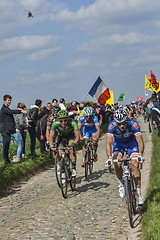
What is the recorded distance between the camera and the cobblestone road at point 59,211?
21.5 feet

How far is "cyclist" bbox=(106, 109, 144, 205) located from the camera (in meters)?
7.14

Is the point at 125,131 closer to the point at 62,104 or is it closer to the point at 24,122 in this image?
the point at 24,122

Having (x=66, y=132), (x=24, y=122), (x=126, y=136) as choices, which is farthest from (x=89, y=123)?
(x=126, y=136)

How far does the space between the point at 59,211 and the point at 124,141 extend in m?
2.01

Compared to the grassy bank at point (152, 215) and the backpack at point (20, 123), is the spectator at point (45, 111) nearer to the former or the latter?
the backpack at point (20, 123)

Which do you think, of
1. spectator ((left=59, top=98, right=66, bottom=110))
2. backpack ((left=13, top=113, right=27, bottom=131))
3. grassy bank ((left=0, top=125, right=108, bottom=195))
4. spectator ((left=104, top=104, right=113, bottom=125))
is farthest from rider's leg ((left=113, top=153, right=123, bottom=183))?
spectator ((left=104, top=104, right=113, bottom=125))

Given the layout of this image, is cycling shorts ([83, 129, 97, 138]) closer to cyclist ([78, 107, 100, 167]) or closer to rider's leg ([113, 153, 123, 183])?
cyclist ([78, 107, 100, 167])

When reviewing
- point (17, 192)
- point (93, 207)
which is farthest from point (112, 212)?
point (17, 192)

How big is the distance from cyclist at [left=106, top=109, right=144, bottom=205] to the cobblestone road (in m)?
0.93

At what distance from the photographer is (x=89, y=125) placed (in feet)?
40.1

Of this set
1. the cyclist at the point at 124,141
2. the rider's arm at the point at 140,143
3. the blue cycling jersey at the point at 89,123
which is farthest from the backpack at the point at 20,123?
the rider's arm at the point at 140,143

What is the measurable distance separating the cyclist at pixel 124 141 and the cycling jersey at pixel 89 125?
448 cm

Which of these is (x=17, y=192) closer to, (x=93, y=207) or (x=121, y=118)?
(x=93, y=207)

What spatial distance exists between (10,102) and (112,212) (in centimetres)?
522
